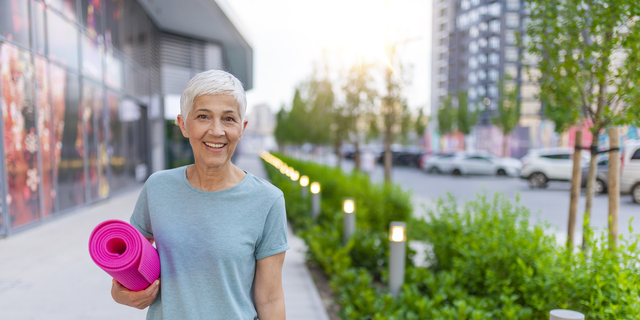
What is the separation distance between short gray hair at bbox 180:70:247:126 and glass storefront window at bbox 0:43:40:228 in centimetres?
698

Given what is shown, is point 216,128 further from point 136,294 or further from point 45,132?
point 45,132

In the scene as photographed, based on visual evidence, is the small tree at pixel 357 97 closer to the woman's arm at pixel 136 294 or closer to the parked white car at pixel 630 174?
the parked white car at pixel 630 174

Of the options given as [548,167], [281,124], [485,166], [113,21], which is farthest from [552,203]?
[281,124]

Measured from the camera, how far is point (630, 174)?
5.36m

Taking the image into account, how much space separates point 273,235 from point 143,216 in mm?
467

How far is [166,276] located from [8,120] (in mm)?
7175

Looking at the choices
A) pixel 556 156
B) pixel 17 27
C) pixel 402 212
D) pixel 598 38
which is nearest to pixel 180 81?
pixel 17 27

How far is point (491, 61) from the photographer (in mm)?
50531

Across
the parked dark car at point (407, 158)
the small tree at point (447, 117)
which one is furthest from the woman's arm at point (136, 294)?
→ the small tree at point (447, 117)

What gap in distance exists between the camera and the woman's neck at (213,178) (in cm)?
143

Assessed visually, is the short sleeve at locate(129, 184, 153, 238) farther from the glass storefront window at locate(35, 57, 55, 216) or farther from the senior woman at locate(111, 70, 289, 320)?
the glass storefront window at locate(35, 57, 55, 216)

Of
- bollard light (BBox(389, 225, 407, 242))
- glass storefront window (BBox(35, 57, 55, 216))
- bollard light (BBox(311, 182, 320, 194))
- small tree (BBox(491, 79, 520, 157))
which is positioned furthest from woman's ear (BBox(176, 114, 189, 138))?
small tree (BBox(491, 79, 520, 157))

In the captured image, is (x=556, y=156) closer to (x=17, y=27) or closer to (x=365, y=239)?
(x=365, y=239)

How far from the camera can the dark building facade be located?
22.9 feet
